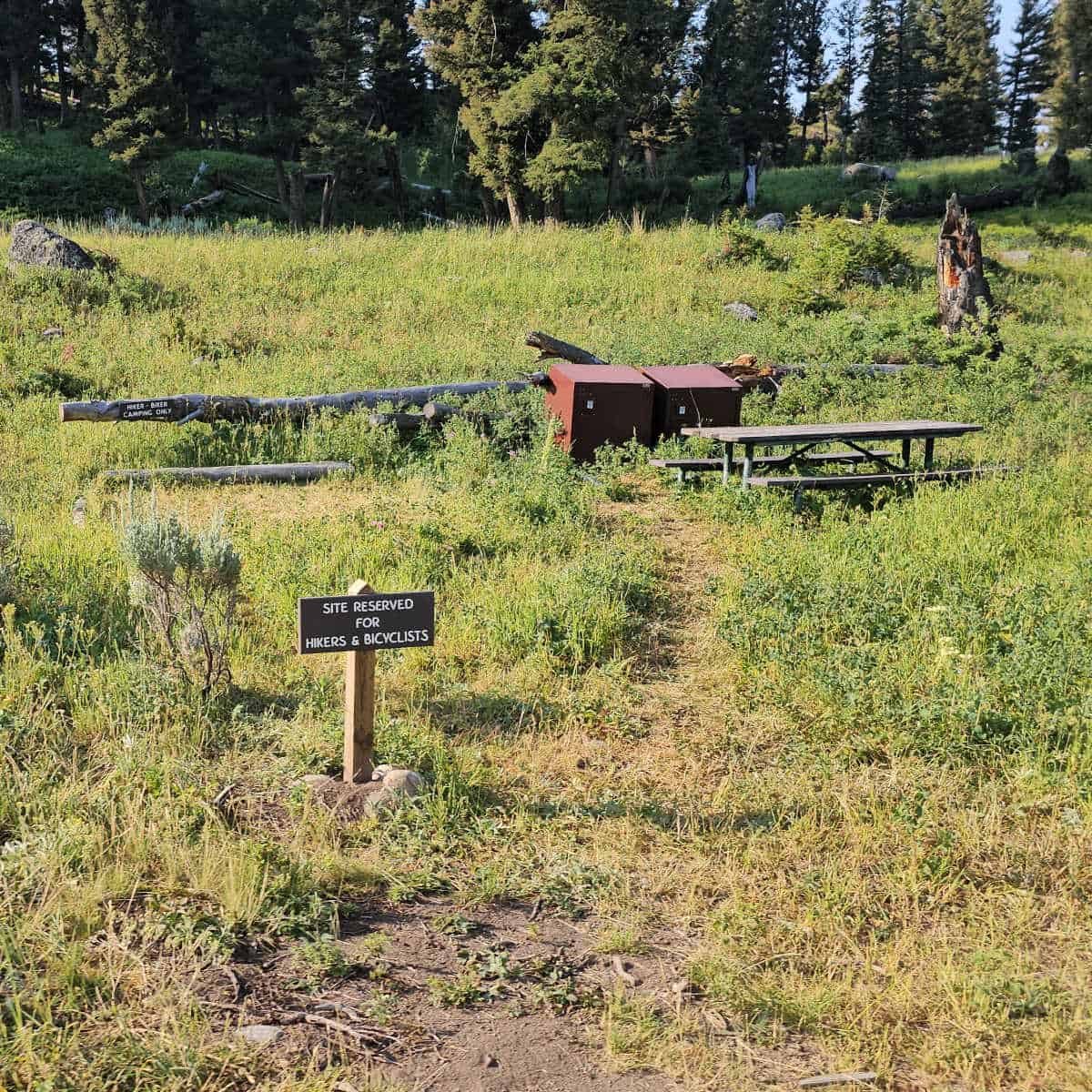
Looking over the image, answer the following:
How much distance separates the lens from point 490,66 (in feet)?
→ 90.6

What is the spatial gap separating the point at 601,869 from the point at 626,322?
14200mm

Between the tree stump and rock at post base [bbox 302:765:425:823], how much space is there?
1429cm

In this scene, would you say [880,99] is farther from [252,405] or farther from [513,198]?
[252,405]

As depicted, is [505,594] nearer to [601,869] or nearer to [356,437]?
[601,869]

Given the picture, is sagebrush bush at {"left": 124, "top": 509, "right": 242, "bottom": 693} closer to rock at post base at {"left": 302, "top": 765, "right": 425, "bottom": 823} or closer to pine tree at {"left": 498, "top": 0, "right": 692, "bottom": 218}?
rock at post base at {"left": 302, "top": 765, "right": 425, "bottom": 823}

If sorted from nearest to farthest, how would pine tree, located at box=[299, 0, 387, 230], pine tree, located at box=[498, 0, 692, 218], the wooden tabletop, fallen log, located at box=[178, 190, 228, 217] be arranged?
the wooden tabletop
pine tree, located at box=[498, 0, 692, 218]
pine tree, located at box=[299, 0, 387, 230]
fallen log, located at box=[178, 190, 228, 217]

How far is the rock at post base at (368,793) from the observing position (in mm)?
4621

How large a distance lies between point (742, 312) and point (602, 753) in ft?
47.5

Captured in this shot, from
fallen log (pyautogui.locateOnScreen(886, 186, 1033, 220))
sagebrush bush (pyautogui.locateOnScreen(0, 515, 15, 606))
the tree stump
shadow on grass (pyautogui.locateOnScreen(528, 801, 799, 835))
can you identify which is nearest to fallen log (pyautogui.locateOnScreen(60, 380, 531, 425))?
sagebrush bush (pyautogui.locateOnScreen(0, 515, 15, 606))

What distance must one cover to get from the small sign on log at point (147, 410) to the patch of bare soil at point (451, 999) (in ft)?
25.7

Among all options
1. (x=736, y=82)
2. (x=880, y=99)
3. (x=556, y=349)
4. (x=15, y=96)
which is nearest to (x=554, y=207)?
(x=556, y=349)

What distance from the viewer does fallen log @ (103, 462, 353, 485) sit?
991cm

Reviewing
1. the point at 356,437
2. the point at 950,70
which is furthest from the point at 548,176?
the point at 950,70

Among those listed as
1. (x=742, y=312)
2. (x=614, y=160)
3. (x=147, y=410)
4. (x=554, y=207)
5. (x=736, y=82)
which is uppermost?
Answer: (x=736, y=82)
